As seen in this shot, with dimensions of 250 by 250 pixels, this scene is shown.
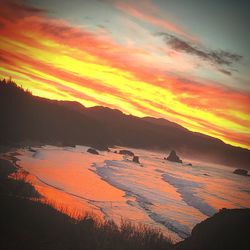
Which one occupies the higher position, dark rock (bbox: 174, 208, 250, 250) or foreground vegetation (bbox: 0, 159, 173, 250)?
dark rock (bbox: 174, 208, 250, 250)

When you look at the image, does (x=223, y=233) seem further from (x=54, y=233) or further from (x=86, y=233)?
(x=54, y=233)

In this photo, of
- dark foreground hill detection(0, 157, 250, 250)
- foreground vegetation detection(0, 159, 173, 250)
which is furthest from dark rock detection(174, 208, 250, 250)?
foreground vegetation detection(0, 159, 173, 250)

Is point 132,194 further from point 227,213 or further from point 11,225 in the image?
point 11,225

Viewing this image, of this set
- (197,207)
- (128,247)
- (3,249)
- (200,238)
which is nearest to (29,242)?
(3,249)

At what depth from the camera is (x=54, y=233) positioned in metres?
8.52

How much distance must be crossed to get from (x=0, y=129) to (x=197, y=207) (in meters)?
22.9

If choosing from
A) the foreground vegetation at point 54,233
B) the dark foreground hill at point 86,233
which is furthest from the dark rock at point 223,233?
the foreground vegetation at point 54,233

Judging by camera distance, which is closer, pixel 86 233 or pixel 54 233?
pixel 54 233

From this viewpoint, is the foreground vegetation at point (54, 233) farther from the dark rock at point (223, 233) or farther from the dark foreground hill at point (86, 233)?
Result: the dark rock at point (223, 233)

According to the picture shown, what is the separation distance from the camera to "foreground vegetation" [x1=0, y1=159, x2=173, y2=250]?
305 inches

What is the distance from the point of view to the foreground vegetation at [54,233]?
7738mm

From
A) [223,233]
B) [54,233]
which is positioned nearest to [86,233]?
[54,233]

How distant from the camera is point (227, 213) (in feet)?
31.0

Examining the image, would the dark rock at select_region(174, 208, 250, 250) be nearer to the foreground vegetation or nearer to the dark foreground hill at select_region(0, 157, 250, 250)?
the dark foreground hill at select_region(0, 157, 250, 250)
